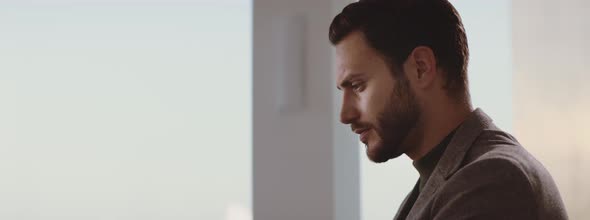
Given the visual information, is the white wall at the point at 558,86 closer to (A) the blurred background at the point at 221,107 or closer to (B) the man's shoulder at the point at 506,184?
(A) the blurred background at the point at 221,107

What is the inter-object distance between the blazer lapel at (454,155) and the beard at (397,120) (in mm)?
91

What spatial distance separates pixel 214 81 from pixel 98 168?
1.85 ft

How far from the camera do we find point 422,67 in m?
1.34

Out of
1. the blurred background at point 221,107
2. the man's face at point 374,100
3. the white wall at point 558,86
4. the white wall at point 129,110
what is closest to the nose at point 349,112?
the man's face at point 374,100

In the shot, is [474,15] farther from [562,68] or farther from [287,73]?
[287,73]

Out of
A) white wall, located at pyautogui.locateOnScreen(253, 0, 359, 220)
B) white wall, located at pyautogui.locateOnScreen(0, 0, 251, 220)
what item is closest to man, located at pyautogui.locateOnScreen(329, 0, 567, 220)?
white wall, located at pyautogui.locateOnScreen(253, 0, 359, 220)

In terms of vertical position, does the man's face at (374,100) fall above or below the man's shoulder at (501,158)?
above

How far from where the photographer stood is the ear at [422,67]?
1330 millimetres

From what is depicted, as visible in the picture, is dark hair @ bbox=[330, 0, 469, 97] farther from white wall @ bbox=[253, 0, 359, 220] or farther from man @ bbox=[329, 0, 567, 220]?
white wall @ bbox=[253, 0, 359, 220]

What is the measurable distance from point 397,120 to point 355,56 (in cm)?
13

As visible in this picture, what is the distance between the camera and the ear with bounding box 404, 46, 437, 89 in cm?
133

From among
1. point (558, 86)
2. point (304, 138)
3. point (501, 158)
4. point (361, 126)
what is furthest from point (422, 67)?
point (558, 86)

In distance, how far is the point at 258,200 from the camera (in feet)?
9.55

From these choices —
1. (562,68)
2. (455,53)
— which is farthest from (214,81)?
(455,53)
